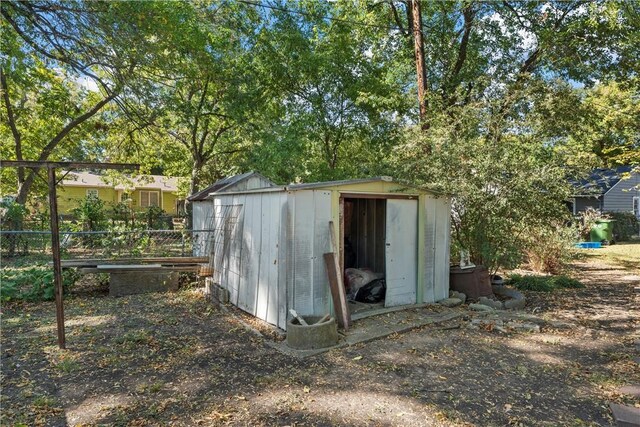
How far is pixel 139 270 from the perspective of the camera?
7.13 m

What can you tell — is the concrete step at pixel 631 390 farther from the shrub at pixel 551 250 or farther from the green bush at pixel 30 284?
the green bush at pixel 30 284

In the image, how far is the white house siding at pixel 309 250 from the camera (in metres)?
4.82

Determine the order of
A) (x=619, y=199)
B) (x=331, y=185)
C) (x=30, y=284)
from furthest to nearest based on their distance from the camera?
1. (x=619, y=199)
2. (x=30, y=284)
3. (x=331, y=185)

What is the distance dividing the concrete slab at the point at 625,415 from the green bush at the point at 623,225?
16231 mm

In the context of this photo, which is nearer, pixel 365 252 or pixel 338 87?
pixel 365 252

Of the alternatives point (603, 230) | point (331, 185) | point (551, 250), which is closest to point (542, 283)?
point (551, 250)

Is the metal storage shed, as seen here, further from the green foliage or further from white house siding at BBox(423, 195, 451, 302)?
the green foliage

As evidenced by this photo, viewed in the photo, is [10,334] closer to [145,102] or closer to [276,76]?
[145,102]

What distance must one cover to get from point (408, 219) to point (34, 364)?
514 cm

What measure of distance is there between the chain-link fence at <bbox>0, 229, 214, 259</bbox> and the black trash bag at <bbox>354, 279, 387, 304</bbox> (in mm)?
3343

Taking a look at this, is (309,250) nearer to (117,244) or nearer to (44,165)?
(44,165)

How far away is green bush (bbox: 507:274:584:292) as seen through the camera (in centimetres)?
760

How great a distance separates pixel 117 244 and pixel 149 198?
18.5 metres

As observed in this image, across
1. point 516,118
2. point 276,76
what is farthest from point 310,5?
point 516,118
